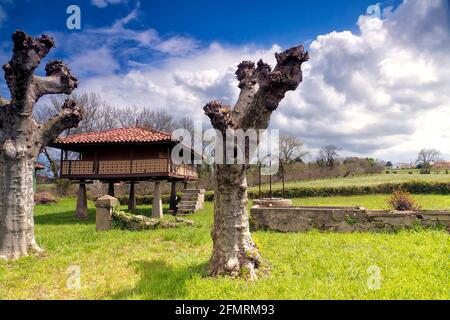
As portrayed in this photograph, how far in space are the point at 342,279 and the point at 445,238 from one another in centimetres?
466

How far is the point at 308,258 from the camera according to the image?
6.87 m

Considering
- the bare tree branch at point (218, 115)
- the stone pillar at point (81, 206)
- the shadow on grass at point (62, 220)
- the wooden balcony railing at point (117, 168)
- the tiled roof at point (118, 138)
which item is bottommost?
the shadow on grass at point (62, 220)

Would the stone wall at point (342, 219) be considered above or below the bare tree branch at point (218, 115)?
below

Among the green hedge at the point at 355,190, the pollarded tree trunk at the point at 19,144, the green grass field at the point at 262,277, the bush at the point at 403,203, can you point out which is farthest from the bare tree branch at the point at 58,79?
the green hedge at the point at 355,190

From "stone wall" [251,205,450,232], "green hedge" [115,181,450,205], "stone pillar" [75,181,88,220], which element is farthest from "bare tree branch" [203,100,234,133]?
"green hedge" [115,181,450,205]

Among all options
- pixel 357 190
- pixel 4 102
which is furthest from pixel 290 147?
pixel 4 102

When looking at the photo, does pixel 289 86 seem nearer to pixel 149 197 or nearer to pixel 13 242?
pixel 13 242

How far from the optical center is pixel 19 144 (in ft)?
25.9

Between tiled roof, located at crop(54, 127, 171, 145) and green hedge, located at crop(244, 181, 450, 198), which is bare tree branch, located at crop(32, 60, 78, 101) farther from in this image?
green hedge, located at crop(244, 181, 450, 198)

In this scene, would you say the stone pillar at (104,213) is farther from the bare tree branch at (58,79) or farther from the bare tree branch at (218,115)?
the bare tree branch at (218,115)

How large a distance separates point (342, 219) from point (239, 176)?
5905mm

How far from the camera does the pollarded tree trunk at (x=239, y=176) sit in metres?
5.68

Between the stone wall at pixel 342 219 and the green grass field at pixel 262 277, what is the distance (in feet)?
1.80
